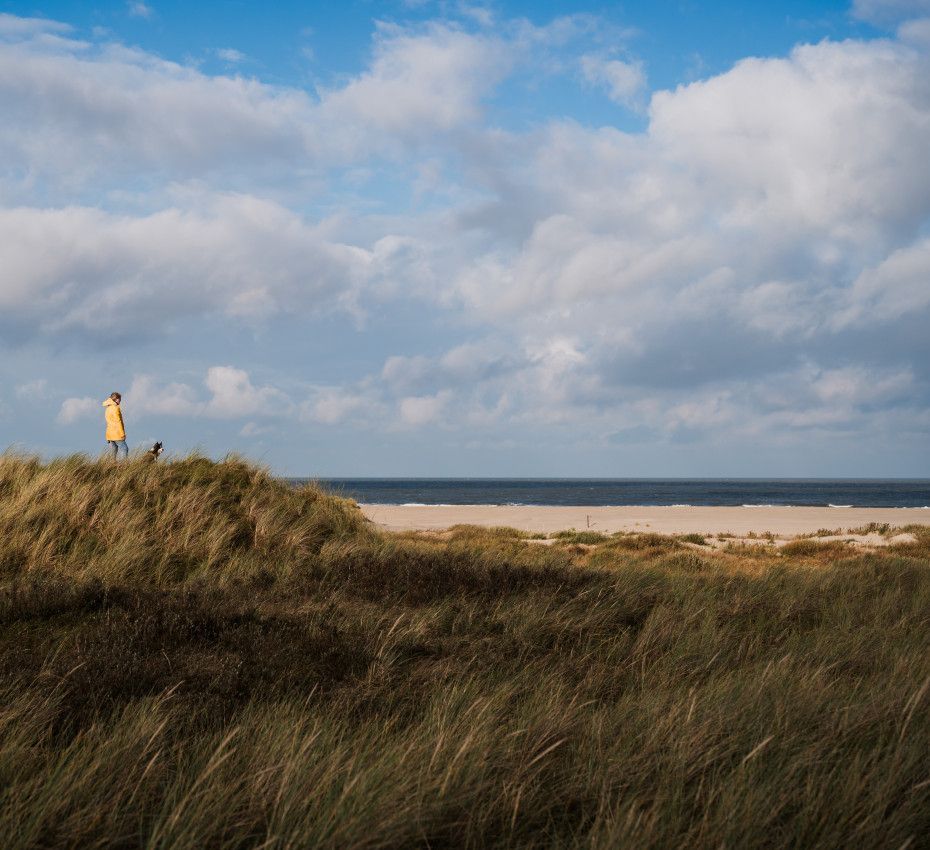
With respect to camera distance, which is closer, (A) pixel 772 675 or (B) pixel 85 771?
(B) pixel 85 771

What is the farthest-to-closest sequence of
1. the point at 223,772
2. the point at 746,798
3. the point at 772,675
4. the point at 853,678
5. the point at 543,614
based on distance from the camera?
1. the point at 543,614
2. the point at 853,678
3. the point at 772,675
4. the point at 223,772
5. the point at 746,798

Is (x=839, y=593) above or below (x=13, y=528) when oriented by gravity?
below

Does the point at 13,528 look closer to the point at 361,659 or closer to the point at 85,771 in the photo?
the point at 361,659

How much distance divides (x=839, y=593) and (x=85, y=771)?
372 inches

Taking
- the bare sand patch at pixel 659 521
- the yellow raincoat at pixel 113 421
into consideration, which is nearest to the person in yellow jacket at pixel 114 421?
the yellow raincoat at pixel 113 421

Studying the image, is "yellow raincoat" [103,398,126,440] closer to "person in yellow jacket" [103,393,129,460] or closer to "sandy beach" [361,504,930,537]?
"person in yellow jacket" [103,393,129,460]

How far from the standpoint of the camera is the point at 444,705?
185 inches

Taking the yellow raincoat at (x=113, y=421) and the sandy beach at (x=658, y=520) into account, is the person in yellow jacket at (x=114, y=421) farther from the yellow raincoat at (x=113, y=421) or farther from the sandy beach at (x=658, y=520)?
the sandy beach at (x=658, y=520)

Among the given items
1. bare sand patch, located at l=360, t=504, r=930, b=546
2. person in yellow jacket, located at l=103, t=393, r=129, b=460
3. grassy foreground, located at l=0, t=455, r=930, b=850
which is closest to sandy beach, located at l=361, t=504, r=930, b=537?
bare sand patch, located at l=360, t=504, r=930, b=546

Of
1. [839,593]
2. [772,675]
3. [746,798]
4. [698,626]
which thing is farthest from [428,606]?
[839,593]

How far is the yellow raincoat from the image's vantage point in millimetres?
17750

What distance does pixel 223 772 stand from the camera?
11.8 feet

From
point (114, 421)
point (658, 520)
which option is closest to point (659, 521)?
point (658, 520)

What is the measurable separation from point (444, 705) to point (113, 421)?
15.5 metres
